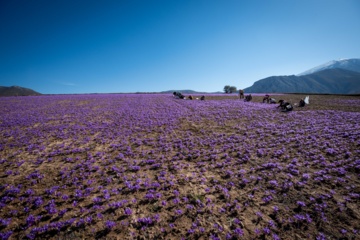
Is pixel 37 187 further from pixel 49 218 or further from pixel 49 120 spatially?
pixel 49 120

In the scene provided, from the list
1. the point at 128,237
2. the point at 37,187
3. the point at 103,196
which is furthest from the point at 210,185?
the point at 37,187

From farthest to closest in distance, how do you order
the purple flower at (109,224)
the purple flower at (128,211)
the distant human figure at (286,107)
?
the distant human figure at (286,107) → the purple flower at (128,211) → the purple flower at (109,224)

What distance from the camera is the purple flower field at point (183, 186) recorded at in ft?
18.1

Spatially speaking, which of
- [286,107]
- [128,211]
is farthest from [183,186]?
[286,107]

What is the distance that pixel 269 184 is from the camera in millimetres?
7742

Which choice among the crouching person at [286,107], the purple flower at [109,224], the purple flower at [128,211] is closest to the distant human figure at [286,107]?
the crouching person at [286,107]

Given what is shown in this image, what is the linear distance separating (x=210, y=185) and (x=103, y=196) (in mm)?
5246

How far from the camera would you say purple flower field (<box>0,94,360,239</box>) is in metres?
5.51

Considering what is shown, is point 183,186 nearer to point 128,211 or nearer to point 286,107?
point 128,211

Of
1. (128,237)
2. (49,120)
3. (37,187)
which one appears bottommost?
(128,237)

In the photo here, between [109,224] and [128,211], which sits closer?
[109,224]

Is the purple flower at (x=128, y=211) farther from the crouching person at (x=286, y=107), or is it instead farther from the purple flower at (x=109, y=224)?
the crouching person at (x=286, y=107)

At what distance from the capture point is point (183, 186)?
7.80 meters

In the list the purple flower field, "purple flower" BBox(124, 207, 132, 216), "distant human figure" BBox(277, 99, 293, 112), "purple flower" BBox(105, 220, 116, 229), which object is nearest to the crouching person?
"distant human figure" BBox(277, 99, 293, 112)
